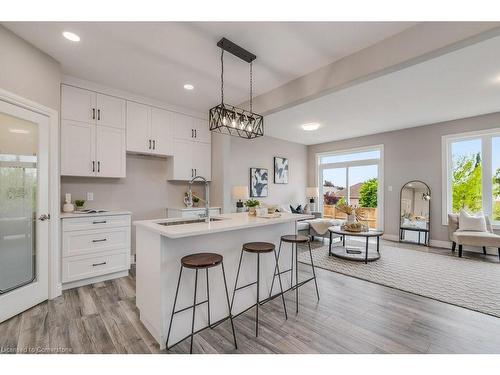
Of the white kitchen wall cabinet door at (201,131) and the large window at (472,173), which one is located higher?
the white kitchen wall cabinet door at (201,131)

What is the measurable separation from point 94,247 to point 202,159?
7.43 ft

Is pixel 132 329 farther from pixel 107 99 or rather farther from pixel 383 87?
pixel 383 87

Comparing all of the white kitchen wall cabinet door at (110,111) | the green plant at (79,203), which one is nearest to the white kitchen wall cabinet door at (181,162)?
the white kitchen wall cabinet door at (110,111)

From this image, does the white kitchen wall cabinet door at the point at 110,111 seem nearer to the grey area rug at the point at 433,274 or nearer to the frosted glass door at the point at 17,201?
the frosted glass door at the point at 17,201

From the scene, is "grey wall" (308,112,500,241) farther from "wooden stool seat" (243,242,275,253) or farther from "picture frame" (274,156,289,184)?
"wooden stool seat" (243,242,275,253)

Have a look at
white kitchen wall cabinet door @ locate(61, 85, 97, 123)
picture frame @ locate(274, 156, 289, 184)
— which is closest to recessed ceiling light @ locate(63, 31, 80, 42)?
white kitchen wall cabinet door @ locate(61, 85, 97, 123)

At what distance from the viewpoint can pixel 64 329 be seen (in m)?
2.03

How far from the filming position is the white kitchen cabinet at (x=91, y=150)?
3051mm

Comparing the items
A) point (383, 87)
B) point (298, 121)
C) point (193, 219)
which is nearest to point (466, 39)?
point (383, 87)

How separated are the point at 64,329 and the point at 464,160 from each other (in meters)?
7.08

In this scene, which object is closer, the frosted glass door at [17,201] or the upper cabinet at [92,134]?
the frosted glass door at [17,201]

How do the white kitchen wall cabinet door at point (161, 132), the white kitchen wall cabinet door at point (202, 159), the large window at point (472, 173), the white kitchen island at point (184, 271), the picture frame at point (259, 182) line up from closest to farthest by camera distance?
the white kitchen island at point (184, 271)
the white kitchen wall cabinet door at point (161, 132)
the white kitchen wall cabinet door at point (202, 159)
the large window at point (472, 173)
the picture frame at point (259, 182)

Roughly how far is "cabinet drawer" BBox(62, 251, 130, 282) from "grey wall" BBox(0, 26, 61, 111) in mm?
1887

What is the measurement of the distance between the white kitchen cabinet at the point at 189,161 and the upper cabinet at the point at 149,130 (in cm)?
17
